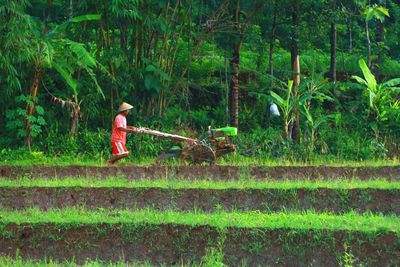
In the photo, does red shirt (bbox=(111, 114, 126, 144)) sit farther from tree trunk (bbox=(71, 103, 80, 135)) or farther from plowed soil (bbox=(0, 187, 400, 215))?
plowed soil (bbox=(0, 187, 400, 215))

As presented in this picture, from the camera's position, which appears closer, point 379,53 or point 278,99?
point 278,99

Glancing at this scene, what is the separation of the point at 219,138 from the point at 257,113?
360cm

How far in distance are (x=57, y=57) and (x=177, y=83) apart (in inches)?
90.3

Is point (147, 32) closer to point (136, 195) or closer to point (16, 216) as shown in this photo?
point (136, 195)

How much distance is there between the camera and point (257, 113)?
53.0 ft

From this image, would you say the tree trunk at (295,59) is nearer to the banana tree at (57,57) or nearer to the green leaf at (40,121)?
the banana tree at (57,57)

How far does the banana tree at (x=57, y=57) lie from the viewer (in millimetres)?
13055

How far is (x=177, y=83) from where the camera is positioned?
1489 centimetres

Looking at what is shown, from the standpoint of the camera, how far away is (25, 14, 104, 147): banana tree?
13.1m

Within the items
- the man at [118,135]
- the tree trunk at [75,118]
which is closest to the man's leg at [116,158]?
the man at [118,135]

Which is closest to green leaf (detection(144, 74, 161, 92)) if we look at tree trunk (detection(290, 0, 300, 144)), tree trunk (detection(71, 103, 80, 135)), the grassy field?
tree trunk (detection(71, 103, 80, 135))

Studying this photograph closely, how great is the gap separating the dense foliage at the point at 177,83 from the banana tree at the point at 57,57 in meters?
0.03

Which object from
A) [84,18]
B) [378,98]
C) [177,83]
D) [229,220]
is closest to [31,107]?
[84,18]

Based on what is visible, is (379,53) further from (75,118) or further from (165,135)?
(75,118)
